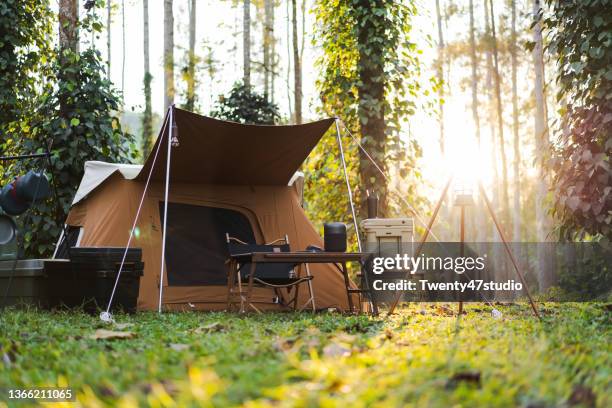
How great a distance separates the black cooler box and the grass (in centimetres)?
154

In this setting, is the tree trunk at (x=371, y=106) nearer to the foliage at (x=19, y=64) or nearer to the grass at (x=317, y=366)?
the foliage at (x=19, y=64)

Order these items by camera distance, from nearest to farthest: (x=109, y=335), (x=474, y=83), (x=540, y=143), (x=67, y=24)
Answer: (x=109, y=335), (x=540, y=143), (x=67, y=24), (x=474, y=83)

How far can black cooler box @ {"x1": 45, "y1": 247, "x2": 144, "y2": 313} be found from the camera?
19.5 feet

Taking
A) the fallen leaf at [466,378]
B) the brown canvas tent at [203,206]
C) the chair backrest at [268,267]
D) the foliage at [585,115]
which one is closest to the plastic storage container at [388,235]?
the brown canvas tent at [203,206]

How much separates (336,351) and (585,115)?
369cm

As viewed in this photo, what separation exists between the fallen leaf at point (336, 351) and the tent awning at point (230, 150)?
3440 mm

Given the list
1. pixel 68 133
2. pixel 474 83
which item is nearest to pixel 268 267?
pixel 68 133

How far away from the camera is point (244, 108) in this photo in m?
12.5

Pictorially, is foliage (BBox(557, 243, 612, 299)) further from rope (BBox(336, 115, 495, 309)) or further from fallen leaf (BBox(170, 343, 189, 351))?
fallen leaf (BBox(170, 343, 189, 351))

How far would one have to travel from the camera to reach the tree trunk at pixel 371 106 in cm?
Result: 894

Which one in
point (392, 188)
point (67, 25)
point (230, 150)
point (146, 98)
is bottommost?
point (392, 188)

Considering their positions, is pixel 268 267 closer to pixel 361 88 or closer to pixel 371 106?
pixel 371 106

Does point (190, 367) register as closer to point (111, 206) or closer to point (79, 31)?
point (111, 206)

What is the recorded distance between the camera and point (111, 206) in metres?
6.94
